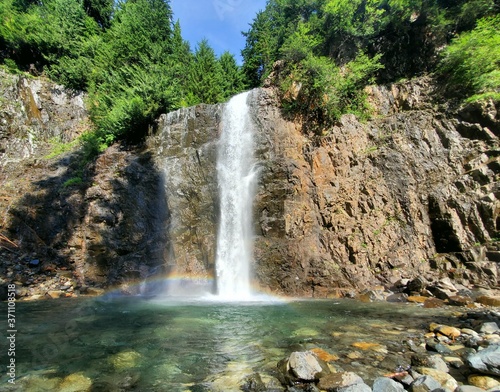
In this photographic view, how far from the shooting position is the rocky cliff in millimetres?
11695

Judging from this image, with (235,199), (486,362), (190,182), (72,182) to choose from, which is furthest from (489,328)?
(72,182)

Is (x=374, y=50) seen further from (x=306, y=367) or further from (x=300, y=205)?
(x=306, y=367)

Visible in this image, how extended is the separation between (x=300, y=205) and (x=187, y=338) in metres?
8.38

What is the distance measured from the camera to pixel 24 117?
63.5ft

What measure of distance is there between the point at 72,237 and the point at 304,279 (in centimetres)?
1132

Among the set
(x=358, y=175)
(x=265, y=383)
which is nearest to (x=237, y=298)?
(x=265, y=383)

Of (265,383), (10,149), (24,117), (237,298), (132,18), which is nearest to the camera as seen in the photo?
(265,383)

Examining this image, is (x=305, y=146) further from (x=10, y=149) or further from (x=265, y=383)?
(x=10, y=149)

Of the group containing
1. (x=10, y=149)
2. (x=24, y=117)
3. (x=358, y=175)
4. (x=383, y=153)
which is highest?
(x=24, y=117)

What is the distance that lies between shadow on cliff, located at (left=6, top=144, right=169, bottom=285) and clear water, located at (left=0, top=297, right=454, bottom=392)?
3.10 metres

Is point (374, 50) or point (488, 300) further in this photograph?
point (374, 50)

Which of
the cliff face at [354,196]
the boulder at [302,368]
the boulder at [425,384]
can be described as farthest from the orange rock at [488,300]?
the boulder at [302,368]

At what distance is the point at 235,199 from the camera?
1414 cm

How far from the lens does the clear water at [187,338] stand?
4496 millimetres
